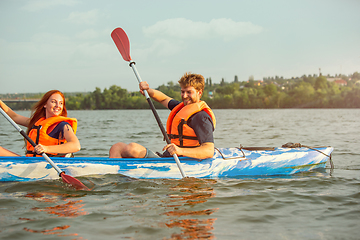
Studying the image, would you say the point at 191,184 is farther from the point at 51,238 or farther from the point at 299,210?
the point at 51,238

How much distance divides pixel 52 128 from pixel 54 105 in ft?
0.95

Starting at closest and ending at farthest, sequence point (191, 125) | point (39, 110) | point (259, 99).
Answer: point (191, 125) < point (39, 110) < point (259, 99)

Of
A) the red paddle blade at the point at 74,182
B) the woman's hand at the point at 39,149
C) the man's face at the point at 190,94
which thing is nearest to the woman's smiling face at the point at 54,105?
the woman's hand at the point at 39,149

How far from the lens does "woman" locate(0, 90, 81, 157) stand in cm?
377

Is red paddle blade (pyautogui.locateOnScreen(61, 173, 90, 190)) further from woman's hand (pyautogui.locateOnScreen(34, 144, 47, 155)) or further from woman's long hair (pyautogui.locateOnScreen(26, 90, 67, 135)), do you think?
woman's long hair (pyautogui.locateOnScreen(26, 90, 67, 135))

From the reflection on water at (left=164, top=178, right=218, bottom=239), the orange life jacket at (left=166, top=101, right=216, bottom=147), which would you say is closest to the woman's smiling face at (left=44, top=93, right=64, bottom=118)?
the orange life jacket at (left=166, top=101, right=216, bottom=147)

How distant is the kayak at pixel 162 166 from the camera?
390cm

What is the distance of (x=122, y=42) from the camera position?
196 inches

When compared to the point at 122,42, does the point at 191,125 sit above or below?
below

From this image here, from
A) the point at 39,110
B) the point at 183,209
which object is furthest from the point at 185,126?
the point at 39,110

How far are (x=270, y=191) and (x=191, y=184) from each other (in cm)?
95

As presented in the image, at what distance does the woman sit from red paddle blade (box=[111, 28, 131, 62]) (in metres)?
1.30

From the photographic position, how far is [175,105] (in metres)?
4.44

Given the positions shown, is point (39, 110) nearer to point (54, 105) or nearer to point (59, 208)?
point (54, 105)
